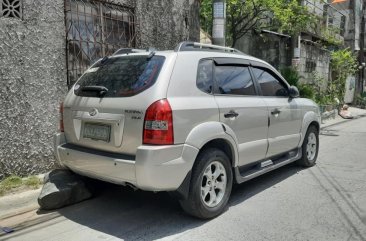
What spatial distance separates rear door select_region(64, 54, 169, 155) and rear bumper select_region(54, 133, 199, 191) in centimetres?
12

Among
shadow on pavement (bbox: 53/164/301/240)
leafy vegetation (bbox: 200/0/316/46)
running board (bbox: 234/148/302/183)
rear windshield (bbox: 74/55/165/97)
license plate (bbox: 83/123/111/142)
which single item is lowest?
shadow on pavement (bbox: 53/164/301/240)

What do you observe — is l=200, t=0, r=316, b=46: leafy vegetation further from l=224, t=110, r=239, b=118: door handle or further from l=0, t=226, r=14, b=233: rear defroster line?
l=0, t=226, r=14, b=233: rear defroster line

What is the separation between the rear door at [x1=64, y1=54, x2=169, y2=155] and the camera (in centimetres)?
395

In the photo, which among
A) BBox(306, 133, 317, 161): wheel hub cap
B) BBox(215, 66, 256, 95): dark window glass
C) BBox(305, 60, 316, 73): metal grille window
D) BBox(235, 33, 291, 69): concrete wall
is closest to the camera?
BBox(215, 66, 256, 95): dark window glass

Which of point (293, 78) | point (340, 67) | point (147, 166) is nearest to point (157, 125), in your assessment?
point (147, 166)

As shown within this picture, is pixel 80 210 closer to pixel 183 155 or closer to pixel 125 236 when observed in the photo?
pixel 125 236

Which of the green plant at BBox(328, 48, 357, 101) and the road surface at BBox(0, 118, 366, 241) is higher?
the green plant at BBox(328, 48, 357, 101)

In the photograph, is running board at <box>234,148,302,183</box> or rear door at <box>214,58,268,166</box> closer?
rear door at <box>214,58,268,166</box>

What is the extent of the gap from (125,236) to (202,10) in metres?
8.95

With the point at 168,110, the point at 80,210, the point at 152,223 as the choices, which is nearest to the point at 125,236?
the point at 152,223

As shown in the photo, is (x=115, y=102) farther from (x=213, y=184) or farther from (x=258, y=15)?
(x=258, y=15)

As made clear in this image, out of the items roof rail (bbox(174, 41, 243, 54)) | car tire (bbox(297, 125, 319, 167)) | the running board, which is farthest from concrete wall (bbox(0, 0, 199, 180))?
car tire (bbox(297, 125, 319, 167))

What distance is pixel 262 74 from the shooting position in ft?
18.5

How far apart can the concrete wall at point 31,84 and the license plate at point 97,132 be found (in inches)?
68.1
